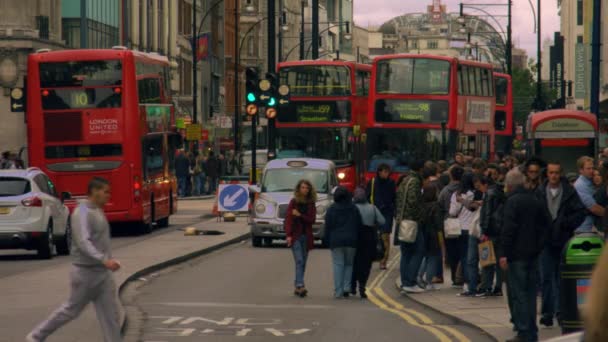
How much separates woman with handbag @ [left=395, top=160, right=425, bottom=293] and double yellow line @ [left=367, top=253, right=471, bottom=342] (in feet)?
1.33

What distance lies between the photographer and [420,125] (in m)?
41.5

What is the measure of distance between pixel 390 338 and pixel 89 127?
19.5m

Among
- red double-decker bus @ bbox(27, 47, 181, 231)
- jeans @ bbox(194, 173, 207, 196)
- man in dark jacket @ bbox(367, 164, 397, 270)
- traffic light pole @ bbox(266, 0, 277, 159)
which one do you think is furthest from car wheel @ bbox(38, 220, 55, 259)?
jeans @ bbox(194, 173, 207, 196)

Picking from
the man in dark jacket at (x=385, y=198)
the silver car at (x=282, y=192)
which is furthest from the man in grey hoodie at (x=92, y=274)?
the silver car at (x=282, y=192)

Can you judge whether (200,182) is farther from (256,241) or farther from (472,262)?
(472,262)

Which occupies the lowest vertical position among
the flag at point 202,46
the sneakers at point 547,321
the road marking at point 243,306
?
the road marking at point 243,306

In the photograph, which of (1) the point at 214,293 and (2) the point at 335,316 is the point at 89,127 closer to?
(1) the point at 214,293

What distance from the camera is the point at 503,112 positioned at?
195 ft

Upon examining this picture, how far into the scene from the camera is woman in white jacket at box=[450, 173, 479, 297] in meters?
18.1

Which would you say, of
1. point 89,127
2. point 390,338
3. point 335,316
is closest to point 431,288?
point 335,316

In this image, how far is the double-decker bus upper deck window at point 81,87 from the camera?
105ft

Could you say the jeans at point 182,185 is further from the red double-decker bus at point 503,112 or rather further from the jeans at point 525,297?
the jeans at point 525,297

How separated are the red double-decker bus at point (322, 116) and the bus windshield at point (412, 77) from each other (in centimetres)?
210

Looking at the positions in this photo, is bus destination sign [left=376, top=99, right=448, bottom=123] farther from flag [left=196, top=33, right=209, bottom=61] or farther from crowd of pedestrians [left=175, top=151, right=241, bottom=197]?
flag [left=196, top=33, right=209, bottom=61]
